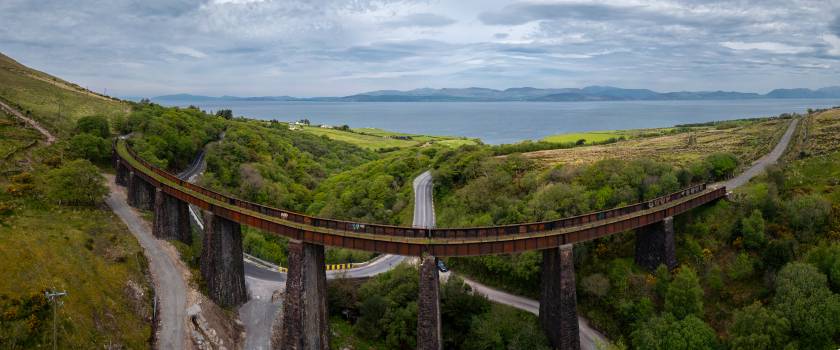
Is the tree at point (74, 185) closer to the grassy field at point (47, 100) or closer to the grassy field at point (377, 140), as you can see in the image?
the grassy field at point (47, 100)

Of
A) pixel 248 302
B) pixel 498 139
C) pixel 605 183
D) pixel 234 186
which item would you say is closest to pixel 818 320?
pixel 605 183

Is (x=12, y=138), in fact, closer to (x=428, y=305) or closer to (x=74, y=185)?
(x=74, y=185)

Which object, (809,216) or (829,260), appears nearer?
(829,260)

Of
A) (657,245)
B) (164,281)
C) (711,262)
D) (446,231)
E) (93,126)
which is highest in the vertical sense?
(93,126)

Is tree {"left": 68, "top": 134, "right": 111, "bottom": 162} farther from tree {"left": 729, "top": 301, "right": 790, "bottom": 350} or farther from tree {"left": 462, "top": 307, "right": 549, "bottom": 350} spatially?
tree {"left": 729, "top": 301, "right": 790, "bottom": 350}

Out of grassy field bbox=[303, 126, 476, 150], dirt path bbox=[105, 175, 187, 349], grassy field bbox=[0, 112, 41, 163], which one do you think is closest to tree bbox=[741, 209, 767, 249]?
Result: dirt path bbox=[105, 175, 187, 349]

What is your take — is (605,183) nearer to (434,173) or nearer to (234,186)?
(434,173)

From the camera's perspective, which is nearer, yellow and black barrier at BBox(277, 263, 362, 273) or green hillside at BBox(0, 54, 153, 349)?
green hillside at BBox(0, 54, 153, 349)

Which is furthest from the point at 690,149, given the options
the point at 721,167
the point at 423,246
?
the point at 423,246
